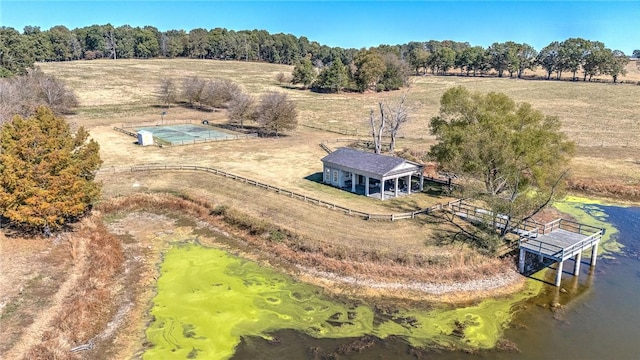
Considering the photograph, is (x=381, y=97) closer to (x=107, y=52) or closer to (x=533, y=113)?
(x=533, y=113)

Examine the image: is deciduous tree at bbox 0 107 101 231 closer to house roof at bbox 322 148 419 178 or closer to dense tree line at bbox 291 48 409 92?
house roof at bbox 322 148 419 178

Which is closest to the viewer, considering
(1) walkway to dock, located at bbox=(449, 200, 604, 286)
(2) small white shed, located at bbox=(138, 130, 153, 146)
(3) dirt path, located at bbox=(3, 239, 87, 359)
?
(3) dirt path, located at bbox=(3, 239, 87, 359)

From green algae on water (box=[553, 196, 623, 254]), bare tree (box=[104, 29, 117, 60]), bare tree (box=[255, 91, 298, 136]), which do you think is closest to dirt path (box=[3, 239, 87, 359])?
green algae on water (box=[553, 196, 623, 254])

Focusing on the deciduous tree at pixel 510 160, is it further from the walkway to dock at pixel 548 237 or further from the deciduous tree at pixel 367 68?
the deciduous tree at pixel 367 68

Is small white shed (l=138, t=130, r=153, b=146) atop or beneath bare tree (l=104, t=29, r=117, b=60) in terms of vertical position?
beneath

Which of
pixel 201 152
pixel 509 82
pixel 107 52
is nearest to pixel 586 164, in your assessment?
pixel 201 152

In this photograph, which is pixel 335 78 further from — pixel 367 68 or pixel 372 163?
pixel 372 163
